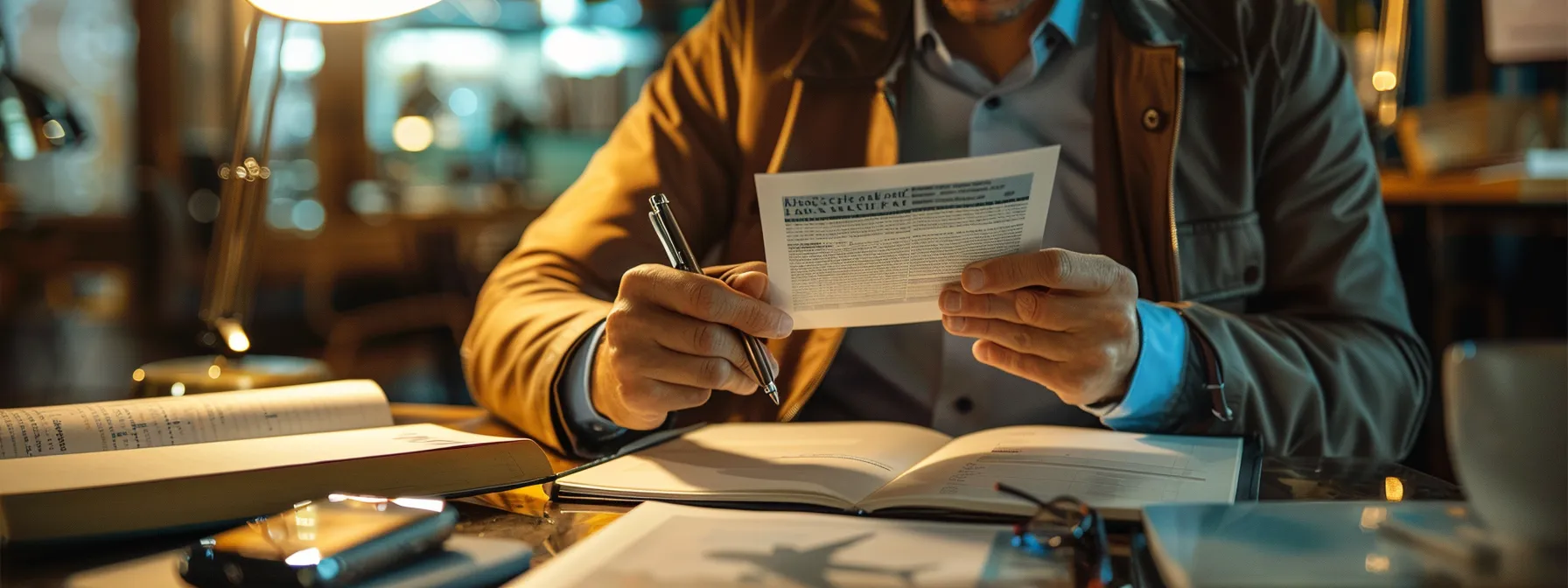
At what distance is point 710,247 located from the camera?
1332 mm

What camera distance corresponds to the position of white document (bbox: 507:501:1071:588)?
597 millimetres

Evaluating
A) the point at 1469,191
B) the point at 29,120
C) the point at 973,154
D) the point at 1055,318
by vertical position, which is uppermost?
the point at 29,120

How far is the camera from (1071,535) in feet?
2.12

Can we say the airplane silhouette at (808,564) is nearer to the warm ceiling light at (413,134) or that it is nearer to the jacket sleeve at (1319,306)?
the jacket sleeve at (1319,306)

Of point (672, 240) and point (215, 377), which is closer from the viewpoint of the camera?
point (672, 240)

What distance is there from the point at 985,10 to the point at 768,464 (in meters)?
0.63

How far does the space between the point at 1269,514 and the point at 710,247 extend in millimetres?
800

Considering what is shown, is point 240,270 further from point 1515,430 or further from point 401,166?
point 401,166

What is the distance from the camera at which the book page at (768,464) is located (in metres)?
0.79

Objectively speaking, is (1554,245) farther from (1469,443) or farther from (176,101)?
(176,101)

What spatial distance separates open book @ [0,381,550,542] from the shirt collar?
2.23 feet

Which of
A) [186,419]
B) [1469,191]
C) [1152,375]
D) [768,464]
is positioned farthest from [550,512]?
[1469,191]

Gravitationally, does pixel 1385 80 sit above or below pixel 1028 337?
above

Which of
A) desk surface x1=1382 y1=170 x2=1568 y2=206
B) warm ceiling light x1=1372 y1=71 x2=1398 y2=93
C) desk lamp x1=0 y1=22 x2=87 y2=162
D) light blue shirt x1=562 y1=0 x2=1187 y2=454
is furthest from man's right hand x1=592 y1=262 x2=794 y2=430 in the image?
warm ceiling light x1=1372 y1=71 x2=1398 y2=93
